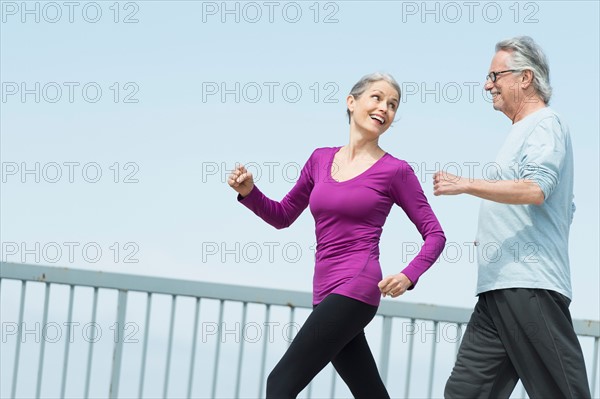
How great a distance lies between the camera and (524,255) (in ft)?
9.82

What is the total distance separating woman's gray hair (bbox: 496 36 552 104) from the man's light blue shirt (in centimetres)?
11

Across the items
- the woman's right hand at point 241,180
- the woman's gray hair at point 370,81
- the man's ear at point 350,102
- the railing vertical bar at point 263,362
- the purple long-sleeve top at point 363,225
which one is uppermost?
the woman's gray hair at point 370,81

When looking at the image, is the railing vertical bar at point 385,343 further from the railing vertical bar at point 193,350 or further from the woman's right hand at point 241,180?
the woman's right hand at point 241,180

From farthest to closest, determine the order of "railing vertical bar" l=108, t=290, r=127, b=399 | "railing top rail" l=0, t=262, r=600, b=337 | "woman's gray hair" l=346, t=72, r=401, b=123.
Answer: "railing vertical bar" l=108, t=290, r=127, b=399 → "railing top rail" l=0, t=262, r=600, b=337 → "woman's gray hair" l=346, t=72, r=401, b=123

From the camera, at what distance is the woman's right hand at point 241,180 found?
11.1 ft

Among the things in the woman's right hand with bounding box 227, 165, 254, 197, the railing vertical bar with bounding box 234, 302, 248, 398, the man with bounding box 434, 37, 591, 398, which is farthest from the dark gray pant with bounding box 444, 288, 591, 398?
the railing vertical bar with bounding box 234, 302, 248, 398

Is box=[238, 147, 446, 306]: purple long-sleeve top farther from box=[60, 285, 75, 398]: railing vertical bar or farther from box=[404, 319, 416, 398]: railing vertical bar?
box=[60, 285, 75, 398]: railing vertical bar

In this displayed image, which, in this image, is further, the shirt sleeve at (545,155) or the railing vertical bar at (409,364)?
the railing vertical bar at (409,364)

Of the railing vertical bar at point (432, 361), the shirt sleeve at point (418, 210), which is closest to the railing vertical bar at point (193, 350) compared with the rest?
the railing vertical bar at point (432, 361)

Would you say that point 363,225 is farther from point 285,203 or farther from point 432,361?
point 432,361

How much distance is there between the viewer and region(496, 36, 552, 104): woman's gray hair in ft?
10.4

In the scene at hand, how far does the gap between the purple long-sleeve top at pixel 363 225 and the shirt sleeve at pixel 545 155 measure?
402 mm

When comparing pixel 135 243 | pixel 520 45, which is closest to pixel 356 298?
pixel 520 45

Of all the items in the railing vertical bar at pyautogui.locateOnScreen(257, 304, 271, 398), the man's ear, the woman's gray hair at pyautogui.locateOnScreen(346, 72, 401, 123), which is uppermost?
the woman's gray hair at pyautogui.locateOnScreen(346, 72, 401, 123)
